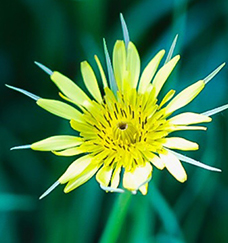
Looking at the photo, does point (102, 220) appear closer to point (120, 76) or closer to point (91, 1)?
point (120, 76)

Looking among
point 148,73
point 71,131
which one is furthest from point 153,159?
point 71,131

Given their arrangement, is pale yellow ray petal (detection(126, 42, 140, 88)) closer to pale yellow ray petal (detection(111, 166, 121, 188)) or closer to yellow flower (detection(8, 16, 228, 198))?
yellow flower (detection(8, 16, 228, 198))

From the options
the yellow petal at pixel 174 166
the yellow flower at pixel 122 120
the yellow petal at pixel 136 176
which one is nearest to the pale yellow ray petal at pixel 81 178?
the yellow flower at pixel 122 120

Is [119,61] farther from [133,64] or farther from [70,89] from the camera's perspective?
[70,89]

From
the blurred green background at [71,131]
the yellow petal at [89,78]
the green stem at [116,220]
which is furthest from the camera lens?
the blurred green background at [71,131]

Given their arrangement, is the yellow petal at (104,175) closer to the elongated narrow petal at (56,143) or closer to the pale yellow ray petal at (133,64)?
the elongated narrow petal at (56,143)

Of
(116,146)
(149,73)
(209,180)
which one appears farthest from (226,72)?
(116,146)

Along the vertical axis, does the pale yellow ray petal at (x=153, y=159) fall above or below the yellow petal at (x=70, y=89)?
below
